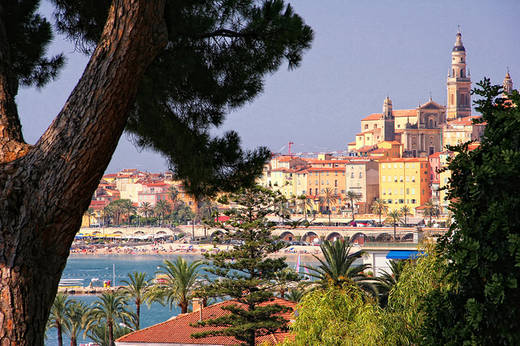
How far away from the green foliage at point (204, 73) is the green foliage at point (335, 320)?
4.20 metres

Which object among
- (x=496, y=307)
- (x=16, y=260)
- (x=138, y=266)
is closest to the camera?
(x=16, y=260)

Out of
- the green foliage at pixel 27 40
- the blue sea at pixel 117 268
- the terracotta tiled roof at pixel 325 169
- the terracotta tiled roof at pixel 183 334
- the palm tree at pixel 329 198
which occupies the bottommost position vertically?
the blue sea at pixel 117 268

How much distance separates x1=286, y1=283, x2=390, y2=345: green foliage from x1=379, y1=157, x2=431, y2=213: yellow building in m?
79.2

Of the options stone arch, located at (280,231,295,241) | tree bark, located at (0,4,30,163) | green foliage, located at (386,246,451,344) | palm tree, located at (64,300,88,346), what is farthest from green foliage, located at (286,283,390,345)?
stone arch, located at (280,231,295,241)

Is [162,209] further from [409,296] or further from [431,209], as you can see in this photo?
[409,296]

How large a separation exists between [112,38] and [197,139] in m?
1.39

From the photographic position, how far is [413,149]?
10012cm

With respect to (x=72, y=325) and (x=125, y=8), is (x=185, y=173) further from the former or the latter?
(x=72, y=325)

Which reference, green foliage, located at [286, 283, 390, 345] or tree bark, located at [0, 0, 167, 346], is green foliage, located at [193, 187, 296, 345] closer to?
green foliage, located at [286, 283, 390, 345]

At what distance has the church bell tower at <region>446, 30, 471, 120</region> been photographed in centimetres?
10694

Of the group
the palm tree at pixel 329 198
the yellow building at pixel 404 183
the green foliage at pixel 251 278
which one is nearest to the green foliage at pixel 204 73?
the green foliage at pixel 251 278

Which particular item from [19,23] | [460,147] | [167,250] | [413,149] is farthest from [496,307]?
[413,149]

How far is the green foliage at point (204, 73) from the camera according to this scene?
3.74 m

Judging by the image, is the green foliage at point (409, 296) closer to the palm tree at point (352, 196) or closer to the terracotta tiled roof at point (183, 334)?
the terracotta tiled roof at point (183, 334)
